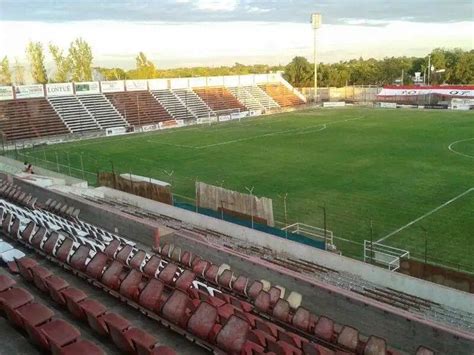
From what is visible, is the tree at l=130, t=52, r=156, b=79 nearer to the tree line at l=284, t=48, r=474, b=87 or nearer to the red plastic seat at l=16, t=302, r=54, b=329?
the tree line at l=284, t=48, r=474, b=87

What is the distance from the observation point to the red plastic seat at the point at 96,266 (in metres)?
10.9

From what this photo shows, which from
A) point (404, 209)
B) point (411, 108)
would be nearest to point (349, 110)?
point (411, 108)

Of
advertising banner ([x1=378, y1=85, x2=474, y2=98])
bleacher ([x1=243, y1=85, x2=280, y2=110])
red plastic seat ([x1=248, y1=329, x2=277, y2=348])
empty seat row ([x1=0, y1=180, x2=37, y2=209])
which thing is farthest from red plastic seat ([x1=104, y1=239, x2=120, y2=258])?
advertising banner ([x1=378, y1=85, x2=474, y2=98])

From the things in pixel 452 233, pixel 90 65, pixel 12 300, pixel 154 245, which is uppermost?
pixel 90 65

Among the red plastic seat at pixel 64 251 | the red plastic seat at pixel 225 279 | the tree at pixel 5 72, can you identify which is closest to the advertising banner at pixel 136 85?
the tree at pixel 5 72

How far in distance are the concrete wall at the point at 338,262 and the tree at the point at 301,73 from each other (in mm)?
84065

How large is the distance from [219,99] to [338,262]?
5809 cm

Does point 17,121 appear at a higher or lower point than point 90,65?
lower

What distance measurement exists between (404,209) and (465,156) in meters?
14.7

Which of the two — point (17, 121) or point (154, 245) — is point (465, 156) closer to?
point (154, 245)

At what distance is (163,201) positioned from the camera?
23734mm

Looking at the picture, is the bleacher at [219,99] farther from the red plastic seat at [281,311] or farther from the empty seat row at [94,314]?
the red plastic seat at [281,311]

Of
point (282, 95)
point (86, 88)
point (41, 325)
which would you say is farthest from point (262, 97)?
point (41, 325)

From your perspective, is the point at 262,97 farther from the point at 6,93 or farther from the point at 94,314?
the point at 94,314
